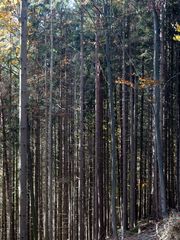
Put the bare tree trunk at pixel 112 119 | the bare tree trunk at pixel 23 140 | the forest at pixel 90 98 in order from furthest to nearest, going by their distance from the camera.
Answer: the forest at pixel 90 98
the bare tree trunk at pixel 112 119
the bare tree trunk at pixel 23 140

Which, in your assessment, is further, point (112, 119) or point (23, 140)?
point (112, 119)

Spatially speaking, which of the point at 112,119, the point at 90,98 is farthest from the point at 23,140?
the point at 90,98

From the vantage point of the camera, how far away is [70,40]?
19047mm

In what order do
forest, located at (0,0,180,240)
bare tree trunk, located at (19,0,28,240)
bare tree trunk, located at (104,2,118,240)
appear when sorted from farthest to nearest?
forest, located at (0,0,180,240) < bare tree trunk, located at (104,2,118,240) < bare tree trunk, located at (19,0,28,240)

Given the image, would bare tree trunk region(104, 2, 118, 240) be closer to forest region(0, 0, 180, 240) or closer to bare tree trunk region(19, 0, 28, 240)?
forest region(0, 0, 180, 240)

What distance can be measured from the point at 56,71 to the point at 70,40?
5.32ft

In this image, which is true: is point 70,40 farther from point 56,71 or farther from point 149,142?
point 149,142

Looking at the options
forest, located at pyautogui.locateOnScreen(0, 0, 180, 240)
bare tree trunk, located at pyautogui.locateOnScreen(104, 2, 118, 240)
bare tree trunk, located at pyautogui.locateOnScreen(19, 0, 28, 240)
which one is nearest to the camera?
bare tree trunk, located at pyautogui.locateOnScreen(19, 0, 28, 240)

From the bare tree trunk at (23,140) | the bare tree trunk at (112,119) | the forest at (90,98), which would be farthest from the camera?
the forest at (90,98)

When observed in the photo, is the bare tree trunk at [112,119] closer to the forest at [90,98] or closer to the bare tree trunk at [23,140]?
the forest at [90,98]

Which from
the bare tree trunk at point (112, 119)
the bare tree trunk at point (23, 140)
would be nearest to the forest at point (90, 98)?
the bare tree trunk at point (112, 119)

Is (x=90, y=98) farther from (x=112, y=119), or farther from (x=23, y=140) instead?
(x=23, y=140)

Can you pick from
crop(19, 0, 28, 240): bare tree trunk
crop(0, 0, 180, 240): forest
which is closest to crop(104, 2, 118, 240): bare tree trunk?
crop(0, 0, 180, 240): forest

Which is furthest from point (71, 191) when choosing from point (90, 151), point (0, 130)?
point (0, 130)
